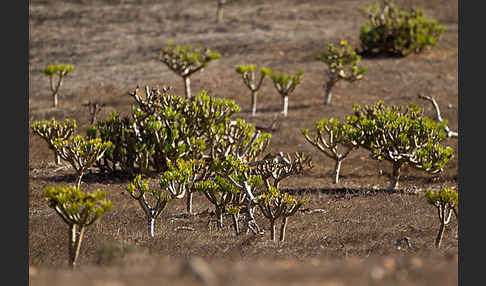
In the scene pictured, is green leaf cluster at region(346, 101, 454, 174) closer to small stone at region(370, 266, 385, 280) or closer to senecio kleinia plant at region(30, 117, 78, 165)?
senecio kleinia plant at region(30, 117, 78, 165)

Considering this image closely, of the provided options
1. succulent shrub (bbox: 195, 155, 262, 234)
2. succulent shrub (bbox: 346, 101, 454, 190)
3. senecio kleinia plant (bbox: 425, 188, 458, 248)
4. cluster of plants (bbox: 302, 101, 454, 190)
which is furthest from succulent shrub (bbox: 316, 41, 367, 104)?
senecio kleinia plant (bbox: 425, 188, 458, 248)

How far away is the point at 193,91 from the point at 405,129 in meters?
13.9

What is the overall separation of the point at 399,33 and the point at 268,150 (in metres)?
15.9

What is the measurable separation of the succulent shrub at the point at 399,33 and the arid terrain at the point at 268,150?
81 centimetres

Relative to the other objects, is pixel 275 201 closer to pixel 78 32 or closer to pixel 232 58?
pixel 232 58

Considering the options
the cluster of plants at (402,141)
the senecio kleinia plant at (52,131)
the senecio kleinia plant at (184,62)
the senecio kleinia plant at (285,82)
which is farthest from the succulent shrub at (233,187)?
the senecio kleinia plant at (184,62)

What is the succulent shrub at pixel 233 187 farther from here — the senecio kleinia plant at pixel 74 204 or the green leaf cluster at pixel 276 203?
the senecio kleinia plant at pixel 74 204

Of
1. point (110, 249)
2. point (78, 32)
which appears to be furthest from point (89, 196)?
point (78, 32)

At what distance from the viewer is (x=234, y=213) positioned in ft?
40.8

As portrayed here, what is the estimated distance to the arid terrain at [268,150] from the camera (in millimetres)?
6316

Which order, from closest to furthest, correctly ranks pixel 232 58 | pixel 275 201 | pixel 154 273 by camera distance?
pixel 154 273 → pixel 275 201 → pixel 232 58

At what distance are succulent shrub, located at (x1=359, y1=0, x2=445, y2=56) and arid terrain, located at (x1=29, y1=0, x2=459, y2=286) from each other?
32.1 inches

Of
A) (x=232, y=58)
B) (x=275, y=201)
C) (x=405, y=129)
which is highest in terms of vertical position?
(x=232, y=58)

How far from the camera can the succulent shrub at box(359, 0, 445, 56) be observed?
3262 cm
